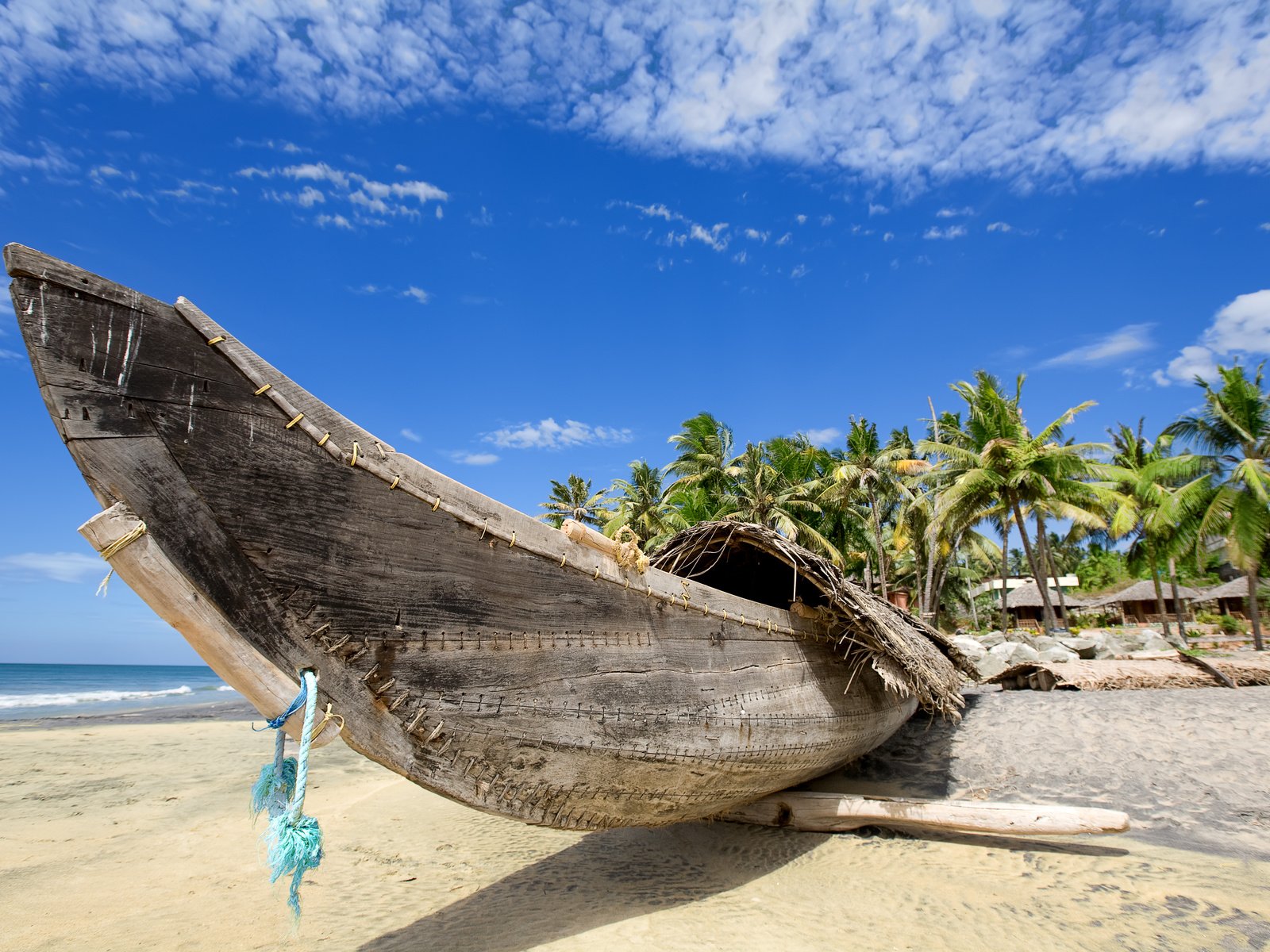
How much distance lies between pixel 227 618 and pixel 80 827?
5788mm

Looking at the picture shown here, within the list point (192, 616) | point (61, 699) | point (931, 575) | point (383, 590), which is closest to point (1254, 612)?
point (931, 575)

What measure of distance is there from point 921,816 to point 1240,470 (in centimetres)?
1757

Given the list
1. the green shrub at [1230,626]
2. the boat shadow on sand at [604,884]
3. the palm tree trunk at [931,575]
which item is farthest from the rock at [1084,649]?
the green shrub at [1230,626]

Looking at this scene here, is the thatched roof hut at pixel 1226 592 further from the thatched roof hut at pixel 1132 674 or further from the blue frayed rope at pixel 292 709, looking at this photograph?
the blue frayed rope at pixel 292 709

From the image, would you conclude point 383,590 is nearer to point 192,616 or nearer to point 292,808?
point 192,616

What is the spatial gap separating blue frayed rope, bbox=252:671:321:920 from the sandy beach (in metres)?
1.38

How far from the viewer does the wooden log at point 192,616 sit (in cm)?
185

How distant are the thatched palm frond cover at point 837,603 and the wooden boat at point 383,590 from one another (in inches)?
30.4

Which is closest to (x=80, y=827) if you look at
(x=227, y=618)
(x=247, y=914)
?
(x=247, y=914)

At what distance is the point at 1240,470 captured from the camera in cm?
1571

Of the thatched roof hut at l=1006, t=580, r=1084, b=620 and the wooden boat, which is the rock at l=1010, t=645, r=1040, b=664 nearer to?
the wooden boat

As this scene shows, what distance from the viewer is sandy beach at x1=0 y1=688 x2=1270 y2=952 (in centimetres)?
312

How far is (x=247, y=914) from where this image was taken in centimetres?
363

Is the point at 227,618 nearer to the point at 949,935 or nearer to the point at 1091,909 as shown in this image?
the point at 949,935
